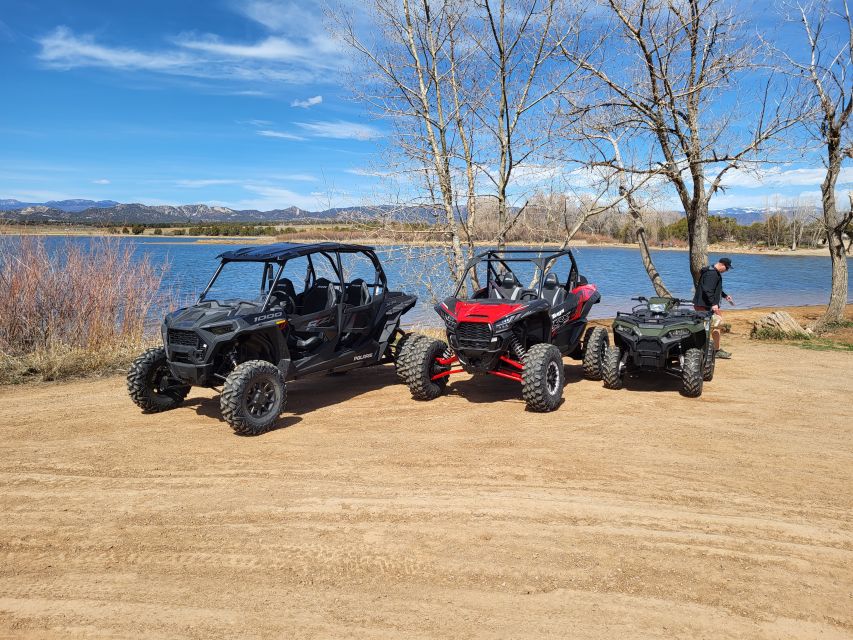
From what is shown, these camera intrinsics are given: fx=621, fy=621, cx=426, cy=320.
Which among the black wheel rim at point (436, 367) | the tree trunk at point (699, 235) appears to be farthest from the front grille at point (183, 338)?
the tree trunk at point (699, 235)

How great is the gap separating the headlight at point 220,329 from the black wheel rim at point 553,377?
361 centimetres

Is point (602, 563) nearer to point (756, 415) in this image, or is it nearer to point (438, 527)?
point (438, 527)

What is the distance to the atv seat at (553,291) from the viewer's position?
335 inches

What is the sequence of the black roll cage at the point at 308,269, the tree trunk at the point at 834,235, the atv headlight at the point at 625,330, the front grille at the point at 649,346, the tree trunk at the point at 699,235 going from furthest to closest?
the tree trunk at the point at 834,235 → the tree trunk at the point at 699,235 → the atv headlight at the point at 625,330 → the front grille at the point at 649,346 → the black roll cage at the point at 308,269

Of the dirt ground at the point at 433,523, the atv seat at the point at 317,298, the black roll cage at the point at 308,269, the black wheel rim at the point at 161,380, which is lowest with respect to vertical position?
the dirt ground at the point at 433,523

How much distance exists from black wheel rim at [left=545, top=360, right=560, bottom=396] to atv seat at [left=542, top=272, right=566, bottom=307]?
4.13 feet

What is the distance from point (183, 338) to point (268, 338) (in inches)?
35.7

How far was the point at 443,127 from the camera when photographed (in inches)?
474

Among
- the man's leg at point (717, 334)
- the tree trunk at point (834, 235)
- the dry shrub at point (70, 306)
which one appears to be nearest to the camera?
the man's leg at point (717, 334)

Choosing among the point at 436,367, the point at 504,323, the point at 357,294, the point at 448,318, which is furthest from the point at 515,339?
the point at 357,294

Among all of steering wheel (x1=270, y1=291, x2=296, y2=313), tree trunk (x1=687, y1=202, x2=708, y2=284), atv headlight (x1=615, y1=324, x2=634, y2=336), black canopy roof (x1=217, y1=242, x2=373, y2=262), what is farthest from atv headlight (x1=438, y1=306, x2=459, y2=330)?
tree trunk (x1=687, y1=202, x2=708, y2=284)

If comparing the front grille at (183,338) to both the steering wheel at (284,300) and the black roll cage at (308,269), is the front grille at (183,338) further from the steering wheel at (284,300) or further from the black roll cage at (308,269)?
the steering wheel at (284,300)

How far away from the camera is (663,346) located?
7918 millimetres

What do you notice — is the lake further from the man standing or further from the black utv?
the man standing
